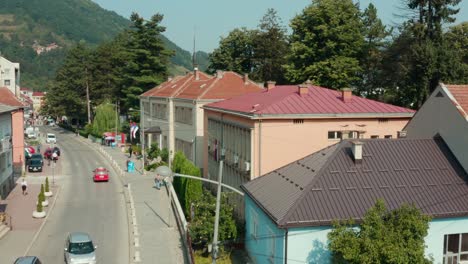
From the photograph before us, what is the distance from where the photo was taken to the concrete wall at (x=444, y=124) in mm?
22125

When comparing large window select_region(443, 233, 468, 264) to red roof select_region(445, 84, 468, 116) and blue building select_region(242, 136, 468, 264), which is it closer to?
blue building select_region(242, 136, 468, 264)

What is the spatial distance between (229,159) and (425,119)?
12.5 meters

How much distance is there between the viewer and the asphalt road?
2756 cm

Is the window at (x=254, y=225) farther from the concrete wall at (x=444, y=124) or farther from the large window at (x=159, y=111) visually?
the large window at (x=159, y=111)

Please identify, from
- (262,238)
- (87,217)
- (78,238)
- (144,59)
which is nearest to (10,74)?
(144,59)

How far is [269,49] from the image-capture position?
75.4 metres

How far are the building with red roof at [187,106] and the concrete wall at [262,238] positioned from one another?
2148 cm

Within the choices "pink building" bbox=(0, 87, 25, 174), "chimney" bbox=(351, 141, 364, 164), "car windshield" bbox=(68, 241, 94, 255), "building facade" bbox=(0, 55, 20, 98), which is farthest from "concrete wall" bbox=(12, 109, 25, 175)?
"building facade" bbox=(0, 55, 20, 98)

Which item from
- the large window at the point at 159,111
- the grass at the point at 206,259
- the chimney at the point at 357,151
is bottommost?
the grass at the point at 206,259

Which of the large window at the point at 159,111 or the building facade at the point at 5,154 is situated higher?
the large window at the point at 159,111

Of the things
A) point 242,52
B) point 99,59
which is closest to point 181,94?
point 242,52

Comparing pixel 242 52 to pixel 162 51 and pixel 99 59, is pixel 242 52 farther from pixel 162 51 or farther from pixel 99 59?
pixel 99 59

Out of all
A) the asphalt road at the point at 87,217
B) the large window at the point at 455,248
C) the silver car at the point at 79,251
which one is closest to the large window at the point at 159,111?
the asphalt road at the point at 87,217

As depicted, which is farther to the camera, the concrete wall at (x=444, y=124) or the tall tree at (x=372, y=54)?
the tall tree at (x=372, y=54)
